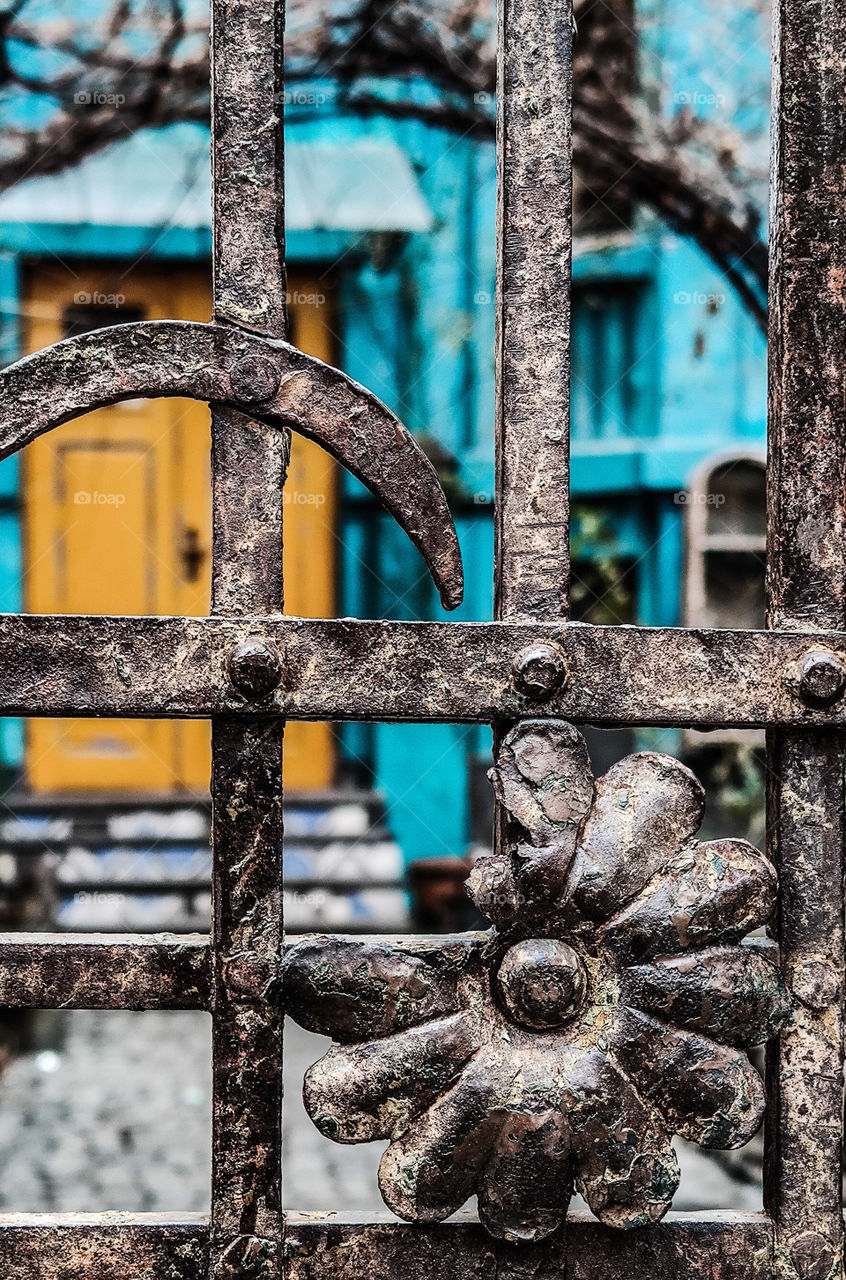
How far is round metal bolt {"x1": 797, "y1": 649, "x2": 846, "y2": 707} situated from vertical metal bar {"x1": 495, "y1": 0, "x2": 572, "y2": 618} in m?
0.18

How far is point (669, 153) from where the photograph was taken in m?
4.22

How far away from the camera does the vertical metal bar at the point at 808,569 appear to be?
85cm

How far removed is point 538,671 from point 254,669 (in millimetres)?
200

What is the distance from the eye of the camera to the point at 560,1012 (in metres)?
0.79

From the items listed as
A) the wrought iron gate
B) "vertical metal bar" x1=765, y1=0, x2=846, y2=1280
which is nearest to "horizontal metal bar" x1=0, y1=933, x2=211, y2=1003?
the wrought iron gate

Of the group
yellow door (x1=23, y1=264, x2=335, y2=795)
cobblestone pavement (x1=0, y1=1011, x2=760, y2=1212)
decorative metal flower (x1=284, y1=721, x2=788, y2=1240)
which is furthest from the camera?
yellow door (x1=23, y1=264, x2=335, y2=795)

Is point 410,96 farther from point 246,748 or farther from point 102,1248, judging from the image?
point 102,1248

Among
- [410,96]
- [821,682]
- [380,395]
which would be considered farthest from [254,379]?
[410,96]

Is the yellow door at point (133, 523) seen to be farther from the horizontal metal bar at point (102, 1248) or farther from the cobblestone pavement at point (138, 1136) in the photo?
the horizontal metal bar at point (102, 1248)

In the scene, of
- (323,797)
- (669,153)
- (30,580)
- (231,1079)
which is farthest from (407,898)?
(231,1079)

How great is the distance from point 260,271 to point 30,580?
4239 millimetres

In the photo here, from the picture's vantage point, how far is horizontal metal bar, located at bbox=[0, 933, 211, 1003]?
81 cm

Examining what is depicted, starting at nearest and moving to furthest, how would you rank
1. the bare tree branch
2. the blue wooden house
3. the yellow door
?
the bare tree branch < the blue wooden house < the yellow door

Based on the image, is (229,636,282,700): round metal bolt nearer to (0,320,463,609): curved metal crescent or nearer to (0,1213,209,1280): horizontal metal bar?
(0,320,463,609): curved metal crescent
